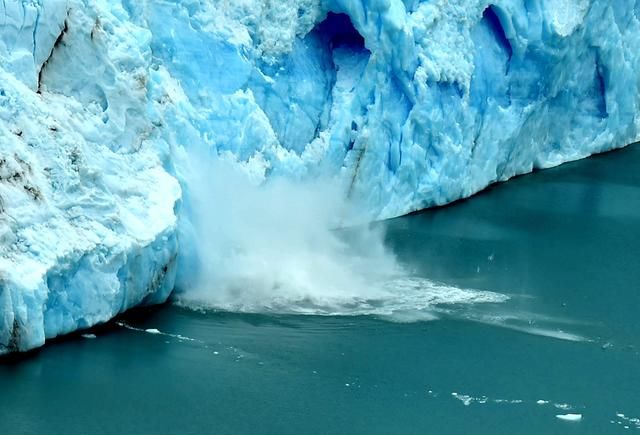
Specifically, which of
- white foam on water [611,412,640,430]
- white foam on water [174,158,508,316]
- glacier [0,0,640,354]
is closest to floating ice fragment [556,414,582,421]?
white foam on water [611,412,640,430]

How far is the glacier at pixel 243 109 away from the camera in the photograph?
8.05m

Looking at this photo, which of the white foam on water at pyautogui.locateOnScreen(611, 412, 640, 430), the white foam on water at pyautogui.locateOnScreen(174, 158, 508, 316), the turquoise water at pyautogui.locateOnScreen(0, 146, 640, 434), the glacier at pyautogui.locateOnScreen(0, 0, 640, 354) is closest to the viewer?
the turquoise water at pyautogui.locateOnScreen(0, 146, 640, 434)

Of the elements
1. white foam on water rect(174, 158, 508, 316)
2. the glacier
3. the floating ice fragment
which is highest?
the glacier

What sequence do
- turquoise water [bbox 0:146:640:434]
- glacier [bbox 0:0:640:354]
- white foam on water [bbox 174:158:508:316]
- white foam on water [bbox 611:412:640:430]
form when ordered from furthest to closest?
1. white foam on water [bbox 174:158:508:316]
2. glacier [bbox 0:0:640:354]
3. white foam on water [bbox 611:412:640:430]
4. turquoise water [bbox 0:146:640:434]

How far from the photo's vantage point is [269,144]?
10.8 metres

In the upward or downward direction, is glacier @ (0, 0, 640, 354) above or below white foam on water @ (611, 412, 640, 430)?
above

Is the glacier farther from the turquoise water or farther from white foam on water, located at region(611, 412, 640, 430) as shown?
white foam on water, located at region(611, 412, 640, 430)

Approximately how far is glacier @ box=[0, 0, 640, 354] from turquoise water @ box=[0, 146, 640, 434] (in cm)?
49

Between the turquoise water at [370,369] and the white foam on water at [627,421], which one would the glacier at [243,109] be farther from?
the white foam on water at [627,421]

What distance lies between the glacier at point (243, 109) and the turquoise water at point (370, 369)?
0.49 m

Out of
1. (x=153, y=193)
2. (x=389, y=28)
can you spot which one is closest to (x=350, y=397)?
(x=153, y=193)

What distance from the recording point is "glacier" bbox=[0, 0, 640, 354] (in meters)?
8.05

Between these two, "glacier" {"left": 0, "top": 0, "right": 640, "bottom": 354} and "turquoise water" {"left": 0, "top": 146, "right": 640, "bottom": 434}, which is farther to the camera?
"glacier" {"left": 0, "top": 0, "right": 640, "bottom": 354}

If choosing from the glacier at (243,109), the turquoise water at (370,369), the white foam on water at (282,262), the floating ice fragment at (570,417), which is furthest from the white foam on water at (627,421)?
the glacier at (243,109)
